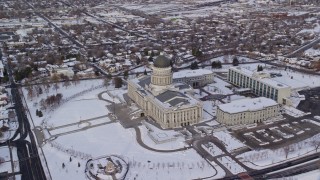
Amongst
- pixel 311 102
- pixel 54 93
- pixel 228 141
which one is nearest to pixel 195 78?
pixel 311 102

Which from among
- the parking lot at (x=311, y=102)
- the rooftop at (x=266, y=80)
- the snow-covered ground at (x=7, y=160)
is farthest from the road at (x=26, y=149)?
the parking lot at (x=311, y=102)

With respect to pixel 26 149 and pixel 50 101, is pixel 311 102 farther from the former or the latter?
pixel 26 149

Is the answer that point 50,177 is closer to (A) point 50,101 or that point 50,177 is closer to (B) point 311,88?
(A) point 50,101

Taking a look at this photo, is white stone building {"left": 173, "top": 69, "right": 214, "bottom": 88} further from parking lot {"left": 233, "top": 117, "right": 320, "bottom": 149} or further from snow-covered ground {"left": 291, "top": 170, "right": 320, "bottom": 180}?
snow-covered ground {"left": 291, "top": 170, "right": 320, "bottom": 180}

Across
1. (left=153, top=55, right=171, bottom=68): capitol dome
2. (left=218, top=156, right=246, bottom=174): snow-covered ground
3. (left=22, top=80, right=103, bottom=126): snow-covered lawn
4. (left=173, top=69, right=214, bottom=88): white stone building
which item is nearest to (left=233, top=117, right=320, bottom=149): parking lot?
(left=218, top=156, right=246, bottom=174): snow-covered ground

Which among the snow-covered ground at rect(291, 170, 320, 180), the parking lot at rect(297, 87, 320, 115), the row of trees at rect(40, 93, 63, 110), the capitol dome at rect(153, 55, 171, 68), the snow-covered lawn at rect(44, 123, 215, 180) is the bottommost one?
the snow-covered ground at rect(291, 170, 320, 180)
